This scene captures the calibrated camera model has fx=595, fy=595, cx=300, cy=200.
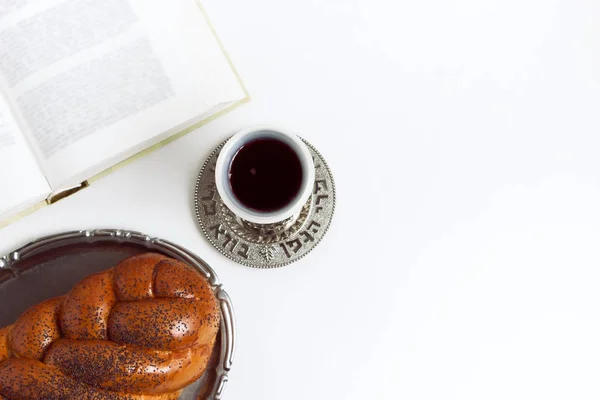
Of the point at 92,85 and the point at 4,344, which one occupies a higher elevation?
the point at 92,85

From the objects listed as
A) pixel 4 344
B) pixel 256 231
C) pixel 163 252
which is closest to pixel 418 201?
pixel 256 231

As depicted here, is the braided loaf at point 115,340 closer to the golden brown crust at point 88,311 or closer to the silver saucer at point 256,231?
the golden brown crust at point 88,311

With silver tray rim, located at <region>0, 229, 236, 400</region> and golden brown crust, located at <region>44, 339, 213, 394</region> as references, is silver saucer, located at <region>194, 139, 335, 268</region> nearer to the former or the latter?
silver tray rim, located at <region>0, 229, 236, 400</region>

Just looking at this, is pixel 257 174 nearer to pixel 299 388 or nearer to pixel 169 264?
pixel 169 264

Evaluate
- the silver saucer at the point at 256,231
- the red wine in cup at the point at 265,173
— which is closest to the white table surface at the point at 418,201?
the silver saucer at the point at 256,231

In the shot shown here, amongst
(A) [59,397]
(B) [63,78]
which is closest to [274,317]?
(A) [59,397]

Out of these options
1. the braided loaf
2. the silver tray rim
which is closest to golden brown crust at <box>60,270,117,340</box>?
the braided loaf

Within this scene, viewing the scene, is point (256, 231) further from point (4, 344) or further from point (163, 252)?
point (4, 344)
